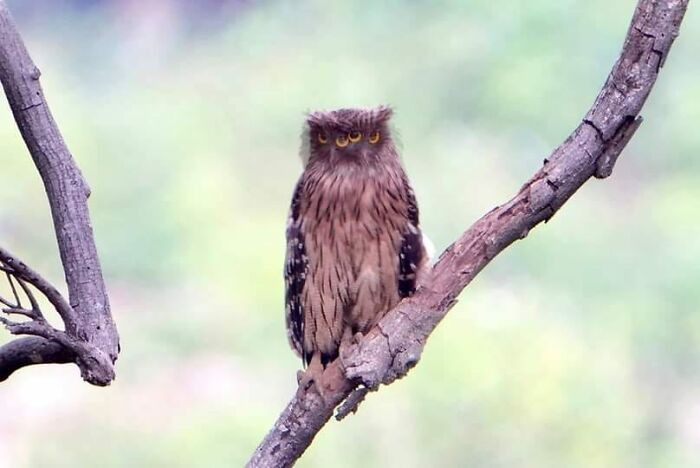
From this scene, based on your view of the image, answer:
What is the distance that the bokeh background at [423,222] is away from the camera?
10.3ft

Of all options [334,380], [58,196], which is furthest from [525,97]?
[58,196]

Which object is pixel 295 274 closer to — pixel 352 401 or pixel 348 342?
pixel 348 342

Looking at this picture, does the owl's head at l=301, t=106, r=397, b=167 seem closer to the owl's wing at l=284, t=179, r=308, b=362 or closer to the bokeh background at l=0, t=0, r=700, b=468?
the owl's wing at l=284, t=179, r=308, b=362

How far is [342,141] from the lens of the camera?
2076mm

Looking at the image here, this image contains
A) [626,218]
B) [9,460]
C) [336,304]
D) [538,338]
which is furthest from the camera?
[626,218]

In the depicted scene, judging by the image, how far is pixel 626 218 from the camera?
3.44 meters

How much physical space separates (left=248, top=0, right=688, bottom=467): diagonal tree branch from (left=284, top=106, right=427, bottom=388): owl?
0.20m

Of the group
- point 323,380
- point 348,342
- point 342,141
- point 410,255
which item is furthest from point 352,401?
point 342,141

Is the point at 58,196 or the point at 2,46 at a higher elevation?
the point at 2,46

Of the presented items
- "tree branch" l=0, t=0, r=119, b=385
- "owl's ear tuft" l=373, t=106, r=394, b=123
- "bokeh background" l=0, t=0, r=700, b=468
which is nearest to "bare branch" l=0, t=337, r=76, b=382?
"tree branch" l=0, t=0, r=119, b=385

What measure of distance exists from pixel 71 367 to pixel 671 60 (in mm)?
2215

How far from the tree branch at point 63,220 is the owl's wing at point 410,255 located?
0.68m

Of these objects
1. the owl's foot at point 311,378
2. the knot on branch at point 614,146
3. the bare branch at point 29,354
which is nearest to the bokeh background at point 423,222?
the owl's foot at point 311,378

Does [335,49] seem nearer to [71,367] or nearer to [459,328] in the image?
[459,328]
